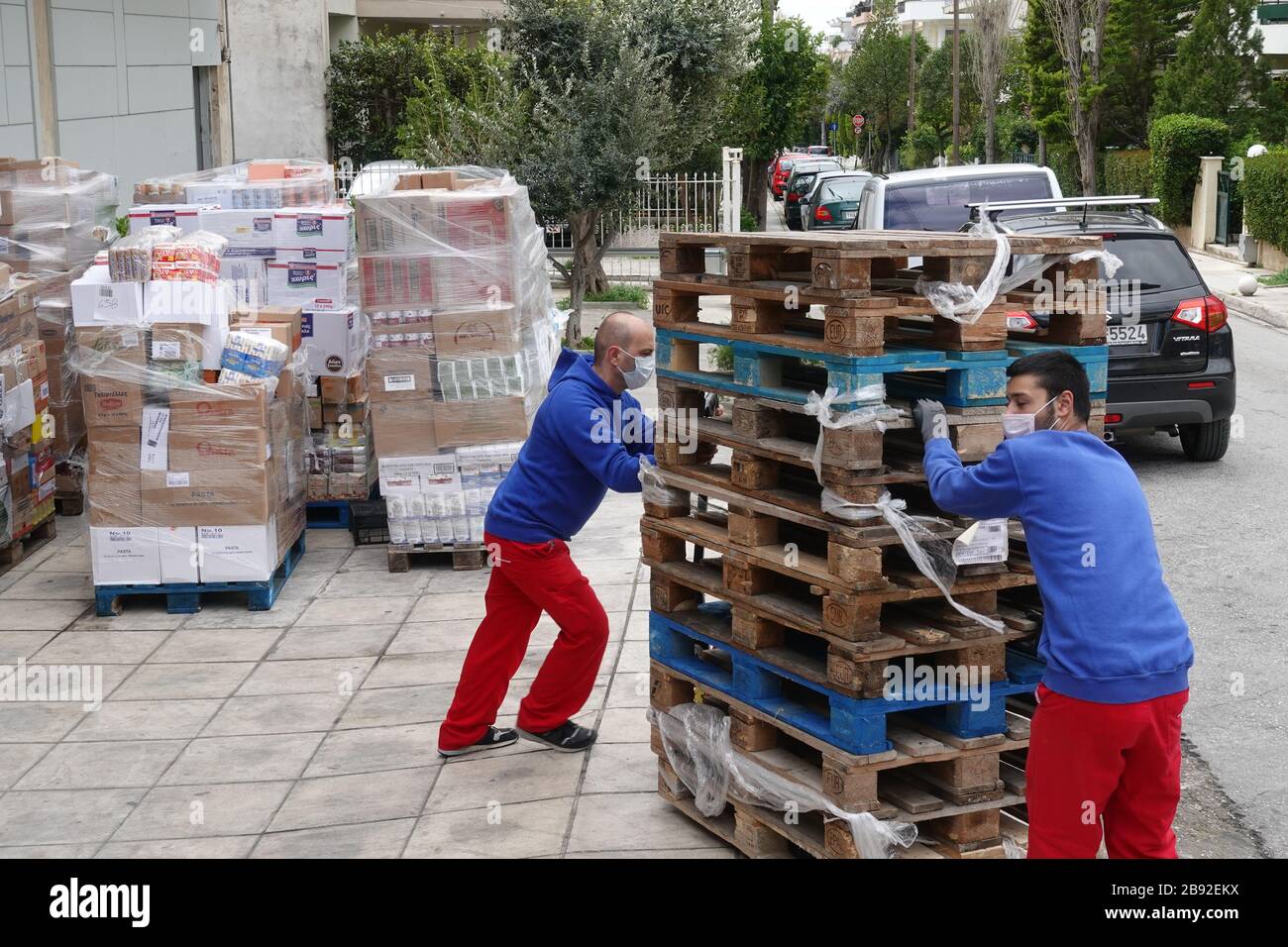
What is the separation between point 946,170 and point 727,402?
371 inches

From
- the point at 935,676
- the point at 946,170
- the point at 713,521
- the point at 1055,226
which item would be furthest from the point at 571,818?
the point at 946,170

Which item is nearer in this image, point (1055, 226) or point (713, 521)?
point (713, 521)

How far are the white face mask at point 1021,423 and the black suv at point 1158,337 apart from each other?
6623 millimetres

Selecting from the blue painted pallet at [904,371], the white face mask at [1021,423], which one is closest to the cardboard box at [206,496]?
the blue painted pallet at [904,371]

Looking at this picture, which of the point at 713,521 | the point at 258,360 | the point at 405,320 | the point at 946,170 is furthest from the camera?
the point at 946,170

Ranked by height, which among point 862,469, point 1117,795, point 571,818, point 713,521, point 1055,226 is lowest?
point 571,818

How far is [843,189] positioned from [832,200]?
2.94 ft

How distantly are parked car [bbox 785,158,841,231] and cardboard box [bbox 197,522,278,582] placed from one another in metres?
25.0

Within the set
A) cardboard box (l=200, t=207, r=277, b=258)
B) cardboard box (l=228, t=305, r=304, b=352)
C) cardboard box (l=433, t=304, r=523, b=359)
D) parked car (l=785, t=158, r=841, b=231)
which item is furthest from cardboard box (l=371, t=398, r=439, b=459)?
parked car (l=785, t=158, r=841, b=231)

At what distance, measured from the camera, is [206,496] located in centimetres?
827

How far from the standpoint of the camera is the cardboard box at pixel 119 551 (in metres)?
8.30

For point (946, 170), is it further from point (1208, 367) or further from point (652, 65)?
point (652, 65)

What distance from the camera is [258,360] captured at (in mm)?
8352

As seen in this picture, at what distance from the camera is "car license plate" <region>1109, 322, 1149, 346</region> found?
10594mm
